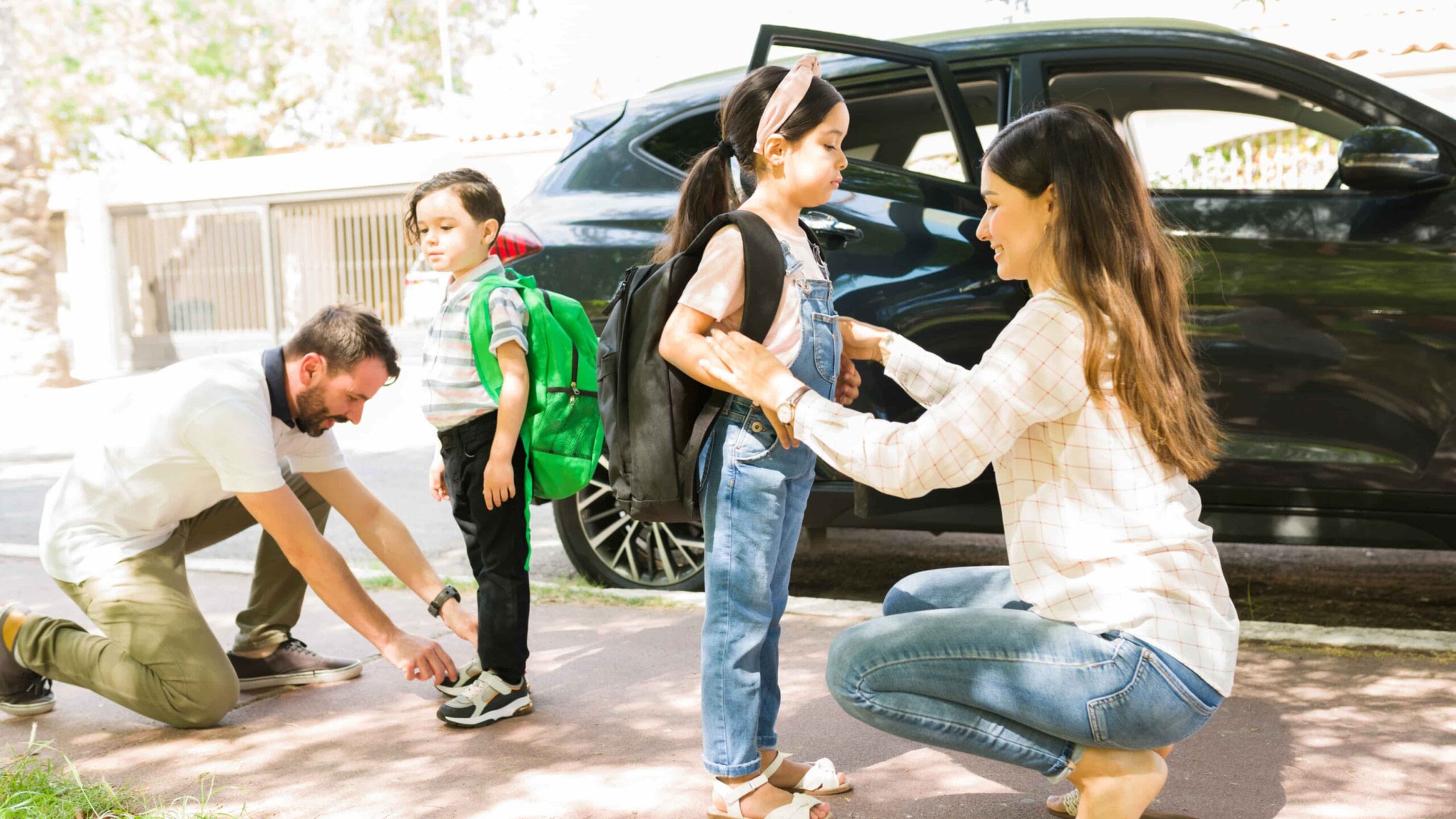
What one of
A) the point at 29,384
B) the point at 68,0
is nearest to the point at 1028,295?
the point at 29,384

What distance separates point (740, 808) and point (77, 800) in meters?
1.57

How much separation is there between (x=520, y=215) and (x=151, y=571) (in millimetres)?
2018

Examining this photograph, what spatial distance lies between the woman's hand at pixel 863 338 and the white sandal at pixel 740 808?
3.21 ft

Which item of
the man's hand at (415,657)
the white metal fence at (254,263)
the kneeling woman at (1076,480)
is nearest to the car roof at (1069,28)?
the kneeling woman at (1076,480)

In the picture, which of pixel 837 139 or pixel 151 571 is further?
pixel 151 571

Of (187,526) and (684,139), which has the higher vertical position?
(684,139)

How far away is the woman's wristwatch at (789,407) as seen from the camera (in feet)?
8.19

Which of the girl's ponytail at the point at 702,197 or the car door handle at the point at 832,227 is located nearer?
the girl's ponytail at the point at 702,197

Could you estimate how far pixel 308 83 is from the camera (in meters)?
32.0

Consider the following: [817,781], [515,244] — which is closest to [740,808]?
[817,781]

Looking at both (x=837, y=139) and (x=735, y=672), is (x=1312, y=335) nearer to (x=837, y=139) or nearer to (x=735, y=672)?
(x=837, y=139)

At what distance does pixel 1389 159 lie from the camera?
13.3ft

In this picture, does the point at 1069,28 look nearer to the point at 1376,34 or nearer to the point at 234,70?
the point at 1376,34

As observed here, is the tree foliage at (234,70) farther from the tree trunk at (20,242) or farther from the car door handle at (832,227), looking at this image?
the car door handle at (832,227)
